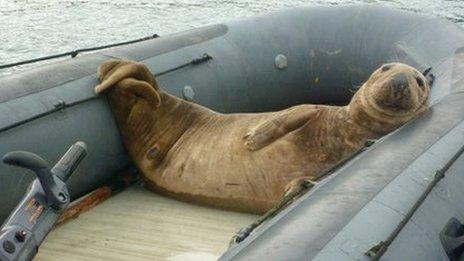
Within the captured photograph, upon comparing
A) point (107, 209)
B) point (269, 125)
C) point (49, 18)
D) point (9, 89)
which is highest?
point (9, 89)

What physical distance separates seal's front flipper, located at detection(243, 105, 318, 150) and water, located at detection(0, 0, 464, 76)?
7.98m

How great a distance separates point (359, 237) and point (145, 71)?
8.14 feet

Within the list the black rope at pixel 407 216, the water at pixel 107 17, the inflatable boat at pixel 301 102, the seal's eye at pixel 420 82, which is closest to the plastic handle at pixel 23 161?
the inflatable boat at pixel 301 102

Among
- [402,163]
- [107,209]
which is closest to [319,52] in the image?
[107,209]

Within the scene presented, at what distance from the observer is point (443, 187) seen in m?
2.98

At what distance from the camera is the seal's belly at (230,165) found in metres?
4.13

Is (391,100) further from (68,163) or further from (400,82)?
(68,163)

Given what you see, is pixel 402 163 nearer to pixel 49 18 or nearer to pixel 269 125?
pixel 269 125

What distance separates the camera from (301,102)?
6.30 metres

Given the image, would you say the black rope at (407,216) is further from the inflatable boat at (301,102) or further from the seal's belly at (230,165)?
the seal's belly at (230,165)

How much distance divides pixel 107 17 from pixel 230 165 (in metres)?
11.2

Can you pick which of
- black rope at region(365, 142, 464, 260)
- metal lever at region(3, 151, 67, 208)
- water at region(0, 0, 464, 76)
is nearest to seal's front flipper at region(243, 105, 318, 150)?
black rope at region(365, 142, 464, 260)

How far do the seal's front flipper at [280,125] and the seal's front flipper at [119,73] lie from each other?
0.80 m

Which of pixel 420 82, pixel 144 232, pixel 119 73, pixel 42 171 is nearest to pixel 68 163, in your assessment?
pixel 42 171
